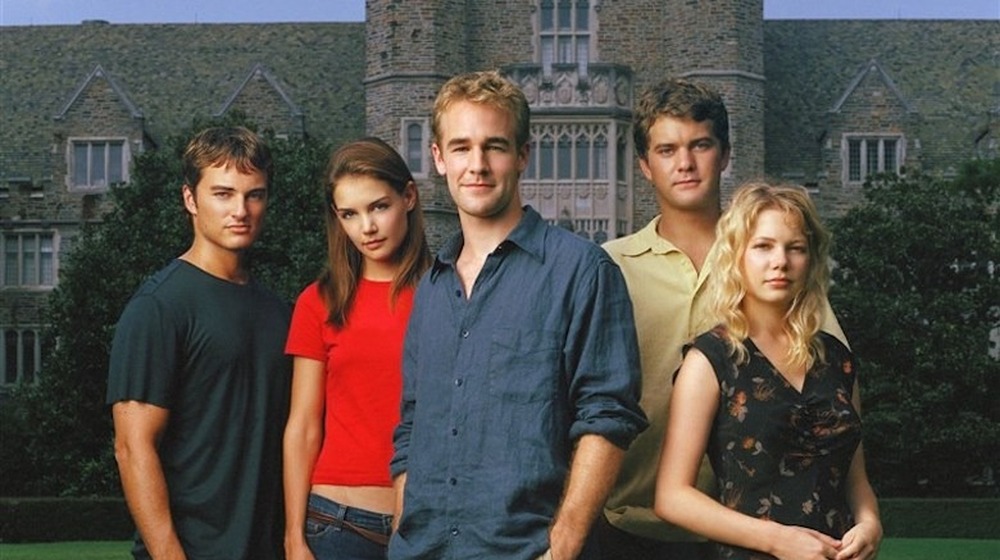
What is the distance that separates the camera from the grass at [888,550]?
728 inches

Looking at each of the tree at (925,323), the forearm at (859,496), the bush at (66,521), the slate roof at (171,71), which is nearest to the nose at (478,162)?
the forearm at (859,496)

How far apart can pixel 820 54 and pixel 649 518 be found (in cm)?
3407

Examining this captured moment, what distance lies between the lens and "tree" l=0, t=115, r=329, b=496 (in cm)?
2562

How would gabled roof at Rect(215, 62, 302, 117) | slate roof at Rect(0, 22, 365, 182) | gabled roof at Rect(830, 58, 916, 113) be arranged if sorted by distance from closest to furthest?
1. gabled roof at Rect(830, 58, 916, 113)
2. gabled roof at Rect(215, 62, 302, 117)
3. slate roof at Rect(0, 22, 365, 182)

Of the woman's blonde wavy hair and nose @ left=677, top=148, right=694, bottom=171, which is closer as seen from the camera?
the woman's blonde wavy hair

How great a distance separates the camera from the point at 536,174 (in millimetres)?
32406

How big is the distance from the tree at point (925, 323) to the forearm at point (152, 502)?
68.5 ft

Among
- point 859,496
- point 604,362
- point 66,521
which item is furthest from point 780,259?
point 66,521

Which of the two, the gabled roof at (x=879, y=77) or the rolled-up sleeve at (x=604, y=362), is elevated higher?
the gabled roof at (x=879, y=77)

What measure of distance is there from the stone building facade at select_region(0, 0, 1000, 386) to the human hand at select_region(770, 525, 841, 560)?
88.8 ft

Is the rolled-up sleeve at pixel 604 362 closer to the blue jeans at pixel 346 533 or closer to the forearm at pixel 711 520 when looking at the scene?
the forearm at pixel 711 520

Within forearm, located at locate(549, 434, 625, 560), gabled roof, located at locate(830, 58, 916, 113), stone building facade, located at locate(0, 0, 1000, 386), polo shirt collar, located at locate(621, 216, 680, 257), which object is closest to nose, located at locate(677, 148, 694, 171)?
polo shirt collar, located at locate(621, 216, 680, 257)

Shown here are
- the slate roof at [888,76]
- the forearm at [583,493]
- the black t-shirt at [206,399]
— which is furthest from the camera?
the slate roof at [888,76]

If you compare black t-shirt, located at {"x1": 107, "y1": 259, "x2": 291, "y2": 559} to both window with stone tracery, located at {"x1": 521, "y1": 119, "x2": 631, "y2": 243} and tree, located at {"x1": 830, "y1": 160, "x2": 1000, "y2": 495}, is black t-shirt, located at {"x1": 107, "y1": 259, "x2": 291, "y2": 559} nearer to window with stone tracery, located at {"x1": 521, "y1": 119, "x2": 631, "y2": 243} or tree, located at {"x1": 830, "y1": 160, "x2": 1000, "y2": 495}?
tree, located at {"x1": 830, "y1": 160, "x2": 1000, "y2": 495}
